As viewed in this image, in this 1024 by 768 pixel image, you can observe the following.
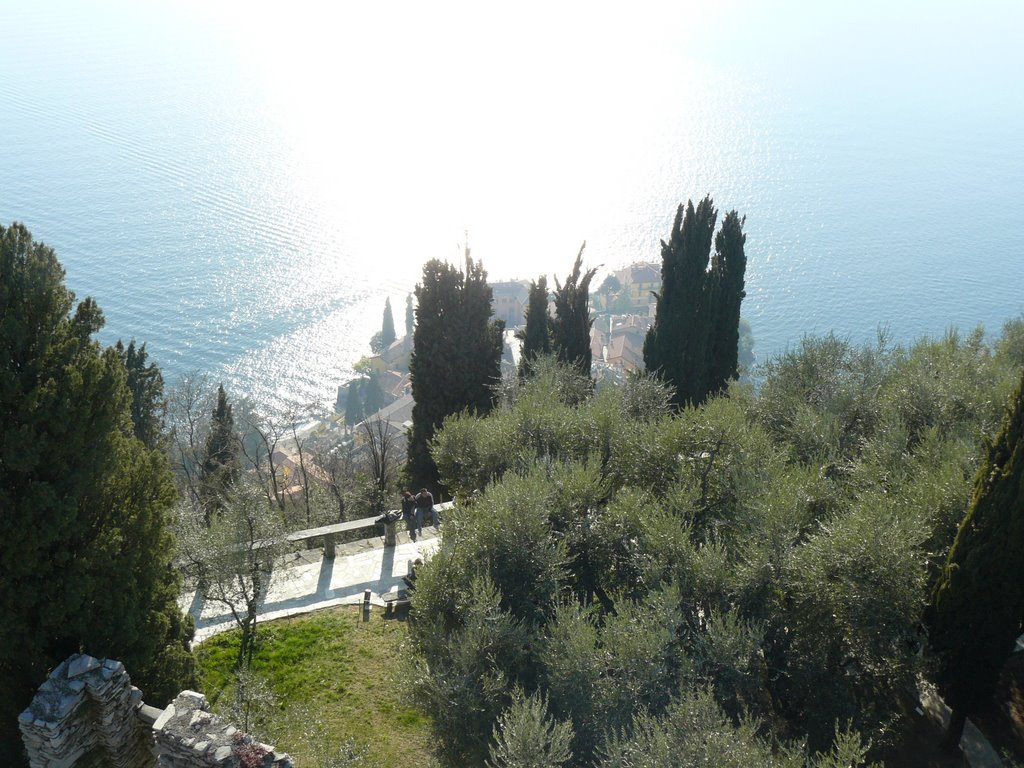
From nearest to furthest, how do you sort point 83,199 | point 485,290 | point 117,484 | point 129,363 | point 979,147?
point 117,484
point 129,363
point 485,290
point 83,199
point 979,147

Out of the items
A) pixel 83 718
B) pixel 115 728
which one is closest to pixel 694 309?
pixel 115 728

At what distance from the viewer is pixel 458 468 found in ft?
51.6

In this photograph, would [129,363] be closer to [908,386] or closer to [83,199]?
[908,386]

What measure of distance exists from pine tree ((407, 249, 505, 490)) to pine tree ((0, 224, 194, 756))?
12726mm

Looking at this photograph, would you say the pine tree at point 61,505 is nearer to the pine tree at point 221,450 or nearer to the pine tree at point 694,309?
the pine tree at point 221,450

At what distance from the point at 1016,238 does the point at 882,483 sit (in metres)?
129

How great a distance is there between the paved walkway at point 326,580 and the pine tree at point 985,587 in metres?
8.50

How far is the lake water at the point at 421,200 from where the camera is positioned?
88.7 m

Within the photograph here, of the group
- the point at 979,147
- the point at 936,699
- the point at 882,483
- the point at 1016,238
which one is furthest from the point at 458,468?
the point at 979,147

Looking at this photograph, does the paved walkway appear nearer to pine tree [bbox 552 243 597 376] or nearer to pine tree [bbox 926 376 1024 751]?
pine tree [bbox 926 376 1024 751]

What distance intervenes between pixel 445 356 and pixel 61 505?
567 inches

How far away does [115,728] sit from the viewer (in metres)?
9.14

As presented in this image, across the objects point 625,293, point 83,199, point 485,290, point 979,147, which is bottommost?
point 625,293

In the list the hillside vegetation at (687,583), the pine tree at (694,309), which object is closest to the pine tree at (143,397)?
the hillside vegetation at (687,583)
